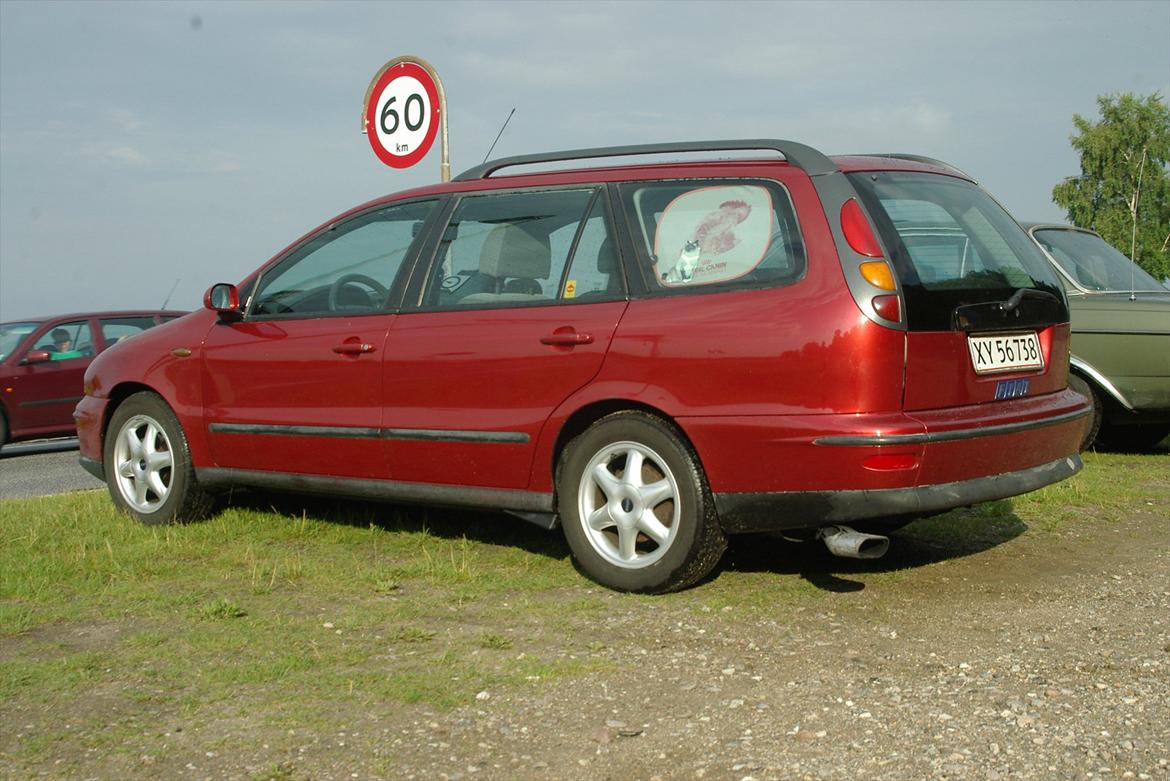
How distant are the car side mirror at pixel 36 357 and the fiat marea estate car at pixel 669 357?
8.35m

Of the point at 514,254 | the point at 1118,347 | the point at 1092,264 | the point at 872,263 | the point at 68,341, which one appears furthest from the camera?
the point at 68,341

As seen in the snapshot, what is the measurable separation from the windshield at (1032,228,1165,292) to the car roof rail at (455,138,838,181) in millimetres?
4923

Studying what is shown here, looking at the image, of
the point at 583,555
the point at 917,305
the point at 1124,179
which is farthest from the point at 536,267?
the point at 1124,179

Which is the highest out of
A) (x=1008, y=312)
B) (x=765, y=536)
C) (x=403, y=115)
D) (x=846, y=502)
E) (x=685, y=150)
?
(x=403, y=115)

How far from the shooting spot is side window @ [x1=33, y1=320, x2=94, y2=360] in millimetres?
14250

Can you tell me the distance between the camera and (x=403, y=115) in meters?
10.6

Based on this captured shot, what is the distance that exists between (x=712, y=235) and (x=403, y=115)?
231 inches

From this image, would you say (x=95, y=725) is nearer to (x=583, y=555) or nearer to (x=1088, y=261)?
(x=583, y=555)

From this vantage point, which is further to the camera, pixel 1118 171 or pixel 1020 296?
pixel 1118 171

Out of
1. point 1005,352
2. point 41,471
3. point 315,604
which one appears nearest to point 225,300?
point 315,604

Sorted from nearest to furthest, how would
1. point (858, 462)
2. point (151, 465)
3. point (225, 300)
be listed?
point (858, 462) → point (225, 300) → point (151, 465)

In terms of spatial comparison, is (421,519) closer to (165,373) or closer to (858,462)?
(165,373)

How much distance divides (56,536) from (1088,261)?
23.8ft

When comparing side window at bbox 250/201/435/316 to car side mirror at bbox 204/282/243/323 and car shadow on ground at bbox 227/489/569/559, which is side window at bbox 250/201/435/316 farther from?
car shadow on ground at bbox 227/489/569/559
